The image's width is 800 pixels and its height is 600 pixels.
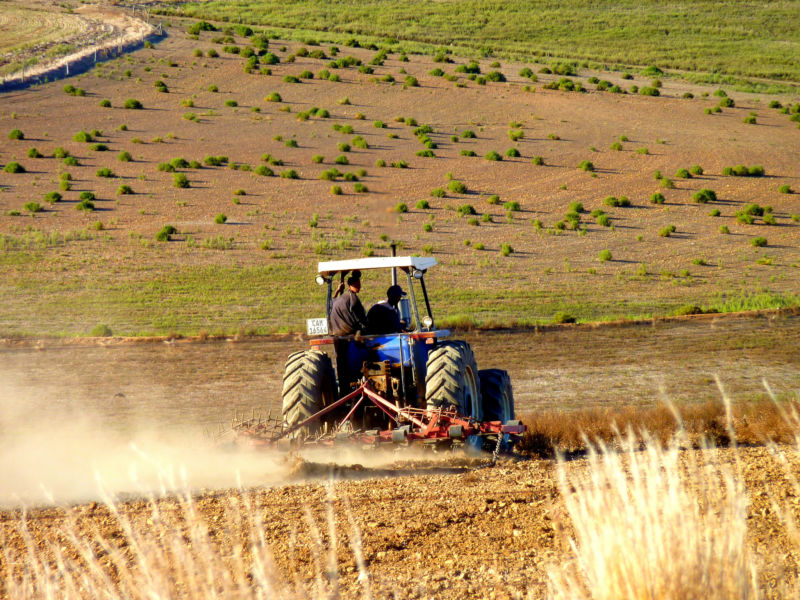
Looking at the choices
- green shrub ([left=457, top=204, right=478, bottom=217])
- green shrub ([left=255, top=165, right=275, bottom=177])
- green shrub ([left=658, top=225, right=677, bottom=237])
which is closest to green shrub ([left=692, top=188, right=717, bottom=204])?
green shrub ([left=658, top=225, right=677, bottom=237])

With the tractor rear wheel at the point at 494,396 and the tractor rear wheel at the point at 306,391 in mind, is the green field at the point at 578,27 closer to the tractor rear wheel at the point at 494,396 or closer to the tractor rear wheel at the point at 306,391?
the tractor rear wheel at the point at 494,396

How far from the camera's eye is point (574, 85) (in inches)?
2876

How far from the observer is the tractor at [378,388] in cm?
1055

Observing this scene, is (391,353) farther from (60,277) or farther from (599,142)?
(599,142)

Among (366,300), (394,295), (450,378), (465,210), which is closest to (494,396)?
(450,378)

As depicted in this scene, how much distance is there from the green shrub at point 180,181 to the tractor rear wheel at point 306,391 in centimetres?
3630

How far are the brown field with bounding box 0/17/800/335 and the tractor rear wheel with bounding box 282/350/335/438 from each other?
401 inches

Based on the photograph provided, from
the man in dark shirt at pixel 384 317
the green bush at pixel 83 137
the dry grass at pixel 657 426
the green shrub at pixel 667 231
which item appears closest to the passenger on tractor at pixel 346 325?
the man in dark shirt at pixel 384 317

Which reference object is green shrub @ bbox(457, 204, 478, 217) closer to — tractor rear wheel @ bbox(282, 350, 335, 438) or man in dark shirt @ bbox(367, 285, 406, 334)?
man in dark shirt @ bbox(367, 285, 406, 334)

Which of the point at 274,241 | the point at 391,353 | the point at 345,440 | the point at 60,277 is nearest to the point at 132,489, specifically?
the point at 345,440

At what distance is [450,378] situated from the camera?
10.8 metres

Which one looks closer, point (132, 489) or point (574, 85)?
point (132, 489)

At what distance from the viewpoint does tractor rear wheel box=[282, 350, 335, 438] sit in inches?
436

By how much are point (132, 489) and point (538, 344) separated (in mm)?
14745
